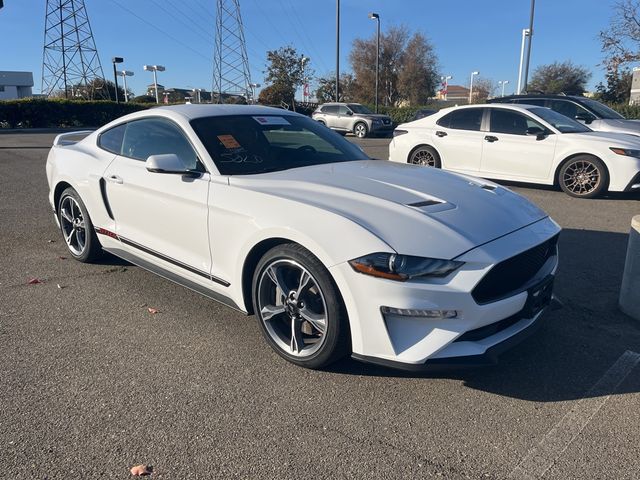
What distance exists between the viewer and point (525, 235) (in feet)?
9.80

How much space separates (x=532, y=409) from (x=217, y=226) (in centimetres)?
212

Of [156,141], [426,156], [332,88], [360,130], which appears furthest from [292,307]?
[332,88]

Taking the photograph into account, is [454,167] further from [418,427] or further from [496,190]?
[418,427]

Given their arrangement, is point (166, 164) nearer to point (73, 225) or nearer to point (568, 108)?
point (73, 225)

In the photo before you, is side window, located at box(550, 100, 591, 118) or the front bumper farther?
side window, located at box(550, 100, 591, 118)

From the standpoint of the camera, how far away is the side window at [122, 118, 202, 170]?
380 centimetres

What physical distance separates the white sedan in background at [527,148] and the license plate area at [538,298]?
588 centimetres

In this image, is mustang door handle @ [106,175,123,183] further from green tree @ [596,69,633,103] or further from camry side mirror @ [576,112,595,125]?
green tree @ [596,69,633,103]

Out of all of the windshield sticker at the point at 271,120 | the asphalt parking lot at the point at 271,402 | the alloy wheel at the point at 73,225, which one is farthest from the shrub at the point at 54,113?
the windshield sticker at the point at 271,120

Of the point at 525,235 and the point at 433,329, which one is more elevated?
the point at 525,235

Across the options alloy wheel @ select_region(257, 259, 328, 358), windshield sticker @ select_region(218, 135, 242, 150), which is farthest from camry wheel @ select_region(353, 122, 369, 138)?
alloy wheel @ select_region(257, 259, 328, 358)

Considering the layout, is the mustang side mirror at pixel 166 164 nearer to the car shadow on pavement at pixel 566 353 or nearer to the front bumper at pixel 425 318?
the front bumper at pixel 425 318

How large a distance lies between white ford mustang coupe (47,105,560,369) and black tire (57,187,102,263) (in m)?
0.34

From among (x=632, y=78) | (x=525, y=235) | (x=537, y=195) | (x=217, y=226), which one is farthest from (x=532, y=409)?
(x=632, y=78)
